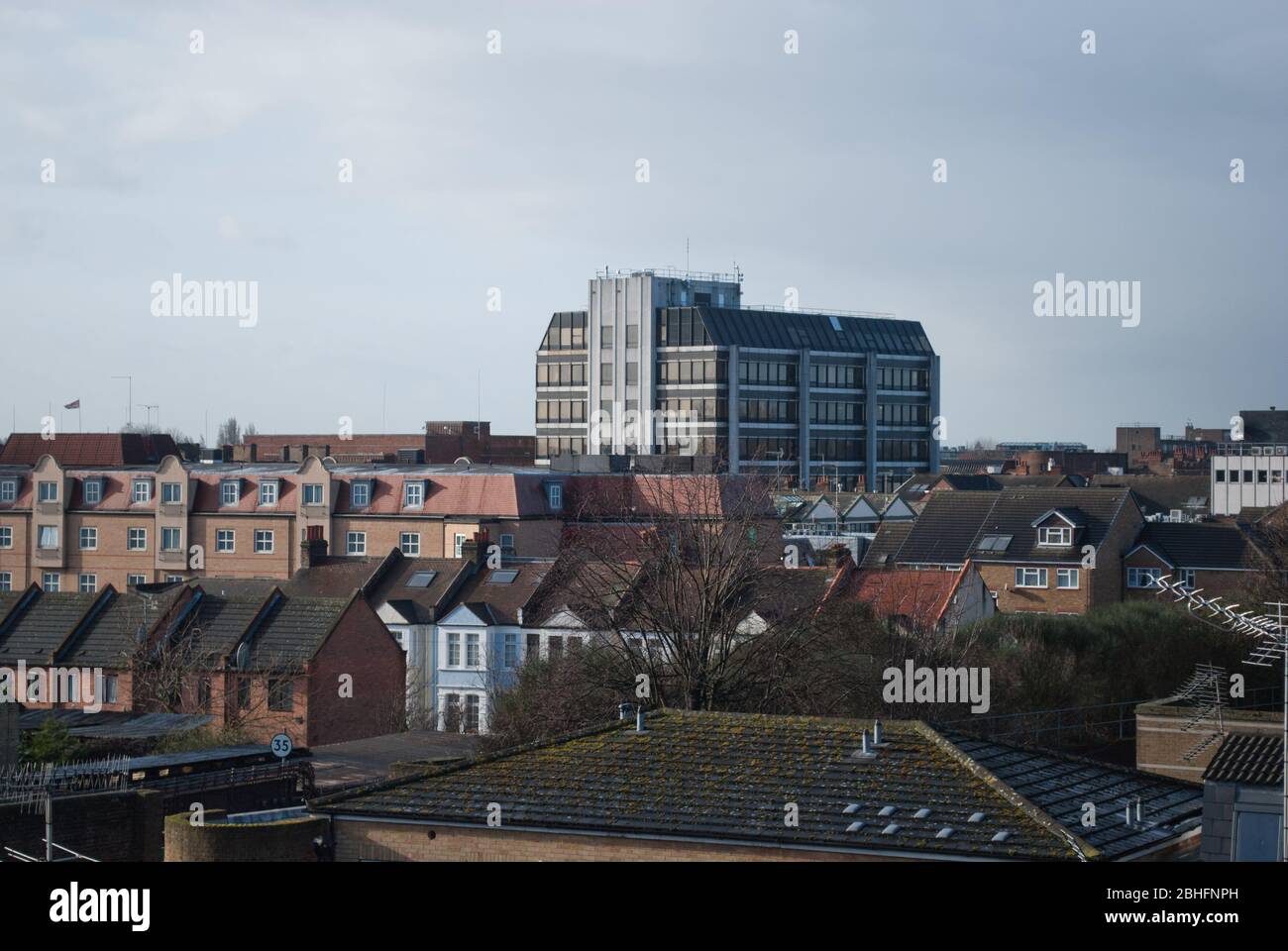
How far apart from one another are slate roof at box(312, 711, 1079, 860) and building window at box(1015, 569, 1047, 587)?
42961mm

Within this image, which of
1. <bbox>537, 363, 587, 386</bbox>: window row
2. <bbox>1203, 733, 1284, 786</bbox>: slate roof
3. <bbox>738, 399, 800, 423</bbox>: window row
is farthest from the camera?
<bbox>537, 363, 587, 386</bbox>: window row

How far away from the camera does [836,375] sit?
131 m

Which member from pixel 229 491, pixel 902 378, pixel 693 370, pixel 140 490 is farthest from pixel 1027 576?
pixel 902 378

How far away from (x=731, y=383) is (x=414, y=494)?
2151 inches

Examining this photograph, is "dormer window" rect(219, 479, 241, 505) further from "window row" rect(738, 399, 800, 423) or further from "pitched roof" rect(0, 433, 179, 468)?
"window row" rect(738, 399, 800, 423)

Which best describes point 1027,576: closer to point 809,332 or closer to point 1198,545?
point 1198,545

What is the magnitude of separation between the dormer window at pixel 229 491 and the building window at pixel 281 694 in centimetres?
3282

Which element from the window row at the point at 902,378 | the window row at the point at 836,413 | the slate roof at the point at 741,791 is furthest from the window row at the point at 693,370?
the slate roof at the point at 741,791

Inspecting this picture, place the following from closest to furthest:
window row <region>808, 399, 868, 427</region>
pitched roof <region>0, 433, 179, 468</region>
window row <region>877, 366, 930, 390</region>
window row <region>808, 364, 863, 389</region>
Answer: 1. pitched roof <region>0, 433, 179, 468</region>
2. window row <region>808, 364, 863, 389</region>
3. window row <region>808, 399, 868, 427</region>
4. window row <region>877, 366, 930, 390</region>

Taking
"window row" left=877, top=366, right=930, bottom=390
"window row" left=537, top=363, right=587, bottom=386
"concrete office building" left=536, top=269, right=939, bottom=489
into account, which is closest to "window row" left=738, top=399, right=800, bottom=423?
"concrete office building" left=536, top=269, right=939, bottom=489

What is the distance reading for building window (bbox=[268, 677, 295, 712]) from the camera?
151 ft

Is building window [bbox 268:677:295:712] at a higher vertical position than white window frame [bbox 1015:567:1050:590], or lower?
lower

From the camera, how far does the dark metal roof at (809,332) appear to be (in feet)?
414
